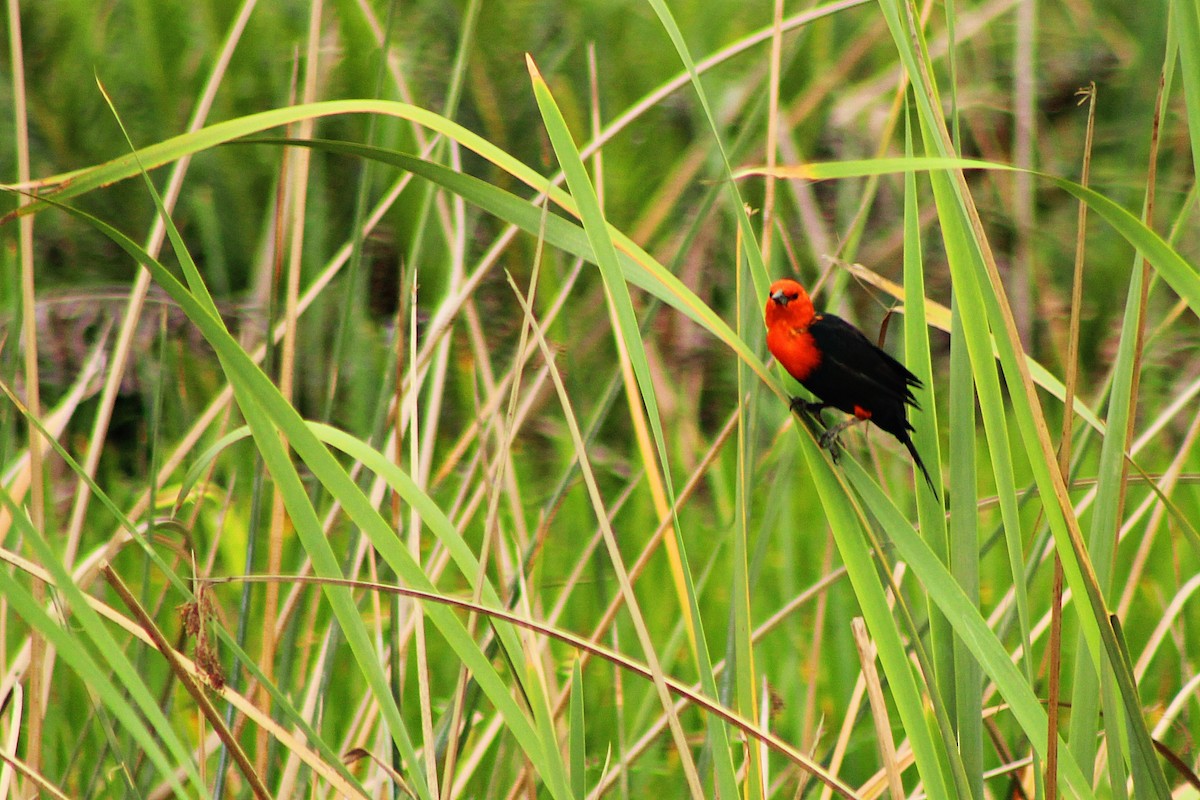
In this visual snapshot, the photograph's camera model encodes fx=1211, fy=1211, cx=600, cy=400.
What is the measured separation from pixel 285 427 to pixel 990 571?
4.69ft

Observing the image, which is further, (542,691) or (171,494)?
(171,494)

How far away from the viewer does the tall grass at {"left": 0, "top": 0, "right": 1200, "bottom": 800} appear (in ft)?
2.99

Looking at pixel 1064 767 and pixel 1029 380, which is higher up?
pixel 1029 380

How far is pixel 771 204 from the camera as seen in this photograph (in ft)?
3.98

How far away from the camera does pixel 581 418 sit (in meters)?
1.50

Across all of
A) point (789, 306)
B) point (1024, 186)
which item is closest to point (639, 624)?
point (789, 306)

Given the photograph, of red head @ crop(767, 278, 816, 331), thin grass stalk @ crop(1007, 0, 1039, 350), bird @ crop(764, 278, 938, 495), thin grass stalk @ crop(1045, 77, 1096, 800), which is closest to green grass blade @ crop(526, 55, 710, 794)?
thin grass stalk @ crop(1045, 77, 1096, 800)

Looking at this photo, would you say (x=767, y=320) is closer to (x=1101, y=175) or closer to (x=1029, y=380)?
(x=1029, y=380)

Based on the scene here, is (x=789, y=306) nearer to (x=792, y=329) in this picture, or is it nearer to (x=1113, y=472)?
(x=792, y=329)

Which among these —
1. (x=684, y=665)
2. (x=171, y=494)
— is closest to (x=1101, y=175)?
(x=684, y=665)

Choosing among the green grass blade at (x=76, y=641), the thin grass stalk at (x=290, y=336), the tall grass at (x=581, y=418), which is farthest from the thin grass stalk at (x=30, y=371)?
the green grass blade at (x=76, y=641)

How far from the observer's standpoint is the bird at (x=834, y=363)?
4.25ft

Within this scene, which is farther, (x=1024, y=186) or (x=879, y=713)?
(x=1024, y=186)

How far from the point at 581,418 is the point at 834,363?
1.04 feet
